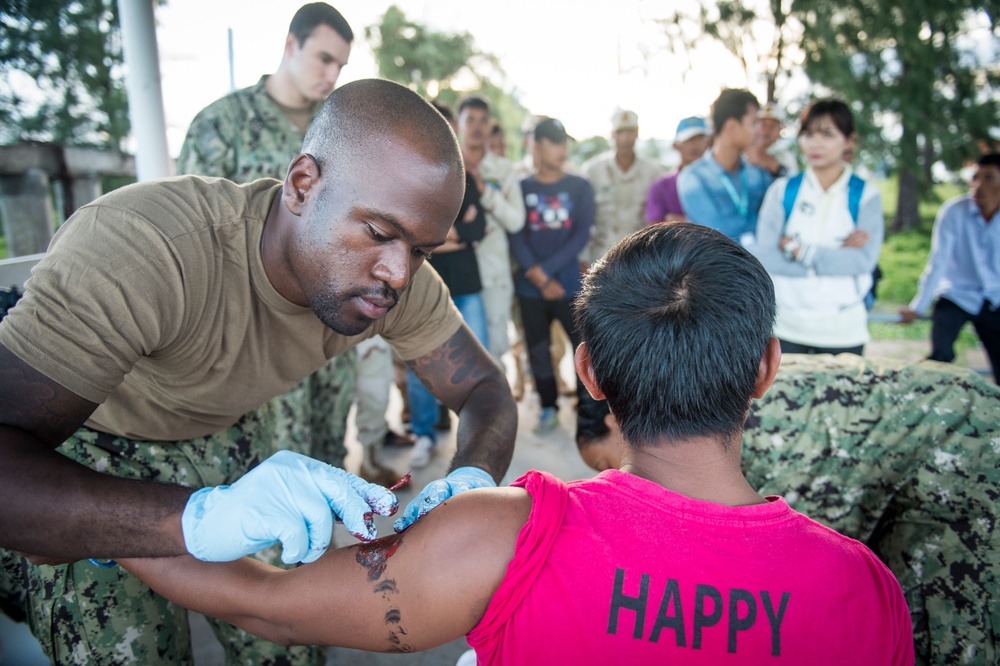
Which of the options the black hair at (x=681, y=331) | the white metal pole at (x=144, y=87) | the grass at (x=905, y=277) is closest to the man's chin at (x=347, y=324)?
the black hair at (x=681, y=331)

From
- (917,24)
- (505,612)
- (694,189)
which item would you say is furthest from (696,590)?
(917,24)

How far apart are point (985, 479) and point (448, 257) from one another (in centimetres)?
269

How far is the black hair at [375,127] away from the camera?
1387 mm

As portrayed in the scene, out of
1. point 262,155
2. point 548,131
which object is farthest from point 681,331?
point 548,131

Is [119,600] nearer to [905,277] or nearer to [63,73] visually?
[63,73]

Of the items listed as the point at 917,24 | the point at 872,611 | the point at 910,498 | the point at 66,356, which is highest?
the point at 917,24

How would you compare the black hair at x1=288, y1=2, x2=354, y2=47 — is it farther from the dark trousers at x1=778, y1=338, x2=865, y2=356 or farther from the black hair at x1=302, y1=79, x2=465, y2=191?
the dark trousers at x1=778, y1=338, x2=865, y2=356

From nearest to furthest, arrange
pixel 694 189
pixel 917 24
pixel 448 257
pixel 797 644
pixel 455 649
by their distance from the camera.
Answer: pixel 797 644 → pixel 455 649 → pixel 694 189 → pixel 448 257 → pixel 917 24

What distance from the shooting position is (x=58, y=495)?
3.51ft

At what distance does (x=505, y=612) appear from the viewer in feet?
3.11

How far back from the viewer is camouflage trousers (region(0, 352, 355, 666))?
1.46 meters

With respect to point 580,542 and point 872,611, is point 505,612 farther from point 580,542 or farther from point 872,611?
point 872,611

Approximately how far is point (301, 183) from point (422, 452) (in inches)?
94.7

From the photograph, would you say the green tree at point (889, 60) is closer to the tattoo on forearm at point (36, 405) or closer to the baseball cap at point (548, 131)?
the baseball cap at point (548, 131)
